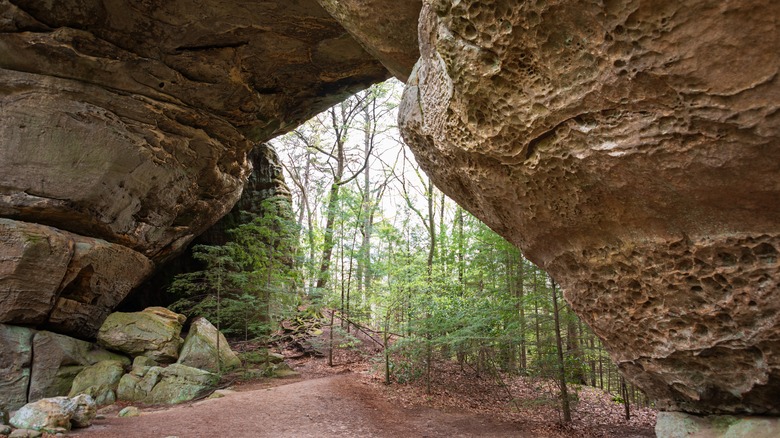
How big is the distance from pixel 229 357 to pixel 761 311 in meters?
11.7

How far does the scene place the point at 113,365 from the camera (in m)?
9.74

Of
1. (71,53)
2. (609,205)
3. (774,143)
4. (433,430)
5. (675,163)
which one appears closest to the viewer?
(774,143)

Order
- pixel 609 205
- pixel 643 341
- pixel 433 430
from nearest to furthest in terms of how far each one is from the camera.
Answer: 1. pixel 609 205
2. pixel 643 341
3. pixel 433 430

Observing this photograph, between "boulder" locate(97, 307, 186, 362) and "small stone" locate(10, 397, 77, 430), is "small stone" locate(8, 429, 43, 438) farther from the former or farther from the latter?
"boulder" locate(97, 307, 186, 362)

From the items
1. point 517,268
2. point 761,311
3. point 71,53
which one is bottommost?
point 761,311

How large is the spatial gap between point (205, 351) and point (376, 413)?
5.19m

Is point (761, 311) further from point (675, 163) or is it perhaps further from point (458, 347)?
point (458, 347)

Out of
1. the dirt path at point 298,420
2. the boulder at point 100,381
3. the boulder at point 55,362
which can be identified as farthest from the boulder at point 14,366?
the dirt path at point 298,420

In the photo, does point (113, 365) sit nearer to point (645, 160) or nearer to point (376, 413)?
point (376, 413)

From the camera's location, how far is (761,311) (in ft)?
11.6

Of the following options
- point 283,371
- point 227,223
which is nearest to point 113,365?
point 283,371

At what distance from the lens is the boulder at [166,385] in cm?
928

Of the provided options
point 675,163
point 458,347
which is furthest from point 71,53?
point 675,163

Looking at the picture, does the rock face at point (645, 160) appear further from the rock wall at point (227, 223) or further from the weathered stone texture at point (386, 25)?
the rock wall at point (227, 223)
